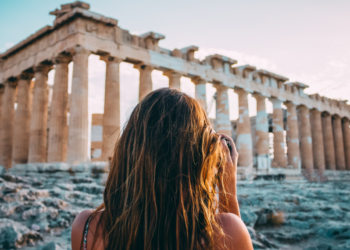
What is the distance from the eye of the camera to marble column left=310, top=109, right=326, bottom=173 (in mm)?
31250

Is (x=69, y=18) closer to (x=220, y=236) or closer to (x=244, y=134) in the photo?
(x=244, y=134)

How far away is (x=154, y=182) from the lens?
59.0 inches

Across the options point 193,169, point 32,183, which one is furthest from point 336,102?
point 193,169

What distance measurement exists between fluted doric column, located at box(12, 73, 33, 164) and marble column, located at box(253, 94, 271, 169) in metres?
17.1

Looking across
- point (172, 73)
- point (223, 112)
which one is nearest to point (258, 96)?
point (223, 112)

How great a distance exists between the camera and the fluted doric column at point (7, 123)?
2117cm

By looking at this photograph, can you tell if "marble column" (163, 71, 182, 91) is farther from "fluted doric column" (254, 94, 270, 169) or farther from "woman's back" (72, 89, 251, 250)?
"woman's back" (72, 89, 251, 250)

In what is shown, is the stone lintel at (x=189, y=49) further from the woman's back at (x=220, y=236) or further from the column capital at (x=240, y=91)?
the woman's back at (x=220, y=236)

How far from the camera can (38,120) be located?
18844mm

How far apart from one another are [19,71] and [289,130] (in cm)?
2259

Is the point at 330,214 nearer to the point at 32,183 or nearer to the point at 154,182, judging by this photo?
the point at 154,182

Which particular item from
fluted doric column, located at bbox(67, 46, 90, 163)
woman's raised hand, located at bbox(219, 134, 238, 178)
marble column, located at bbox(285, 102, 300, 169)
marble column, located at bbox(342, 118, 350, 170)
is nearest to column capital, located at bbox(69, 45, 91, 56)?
fluted doric column, located at bbox(67, 46, 90, 163)

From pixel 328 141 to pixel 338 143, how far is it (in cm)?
222

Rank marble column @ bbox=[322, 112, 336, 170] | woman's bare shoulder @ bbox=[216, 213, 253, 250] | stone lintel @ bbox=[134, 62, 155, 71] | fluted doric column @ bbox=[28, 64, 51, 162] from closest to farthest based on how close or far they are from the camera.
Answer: woman's bare shoulder @ bbox=[216, 213, 253, 250] → fluted doric column @ bbox=[28, 64, 51, 162] → stone lintel @ bbox=[134, 62, 155, 71] → marble column @ bbox=[322, 112, 336, 170]
